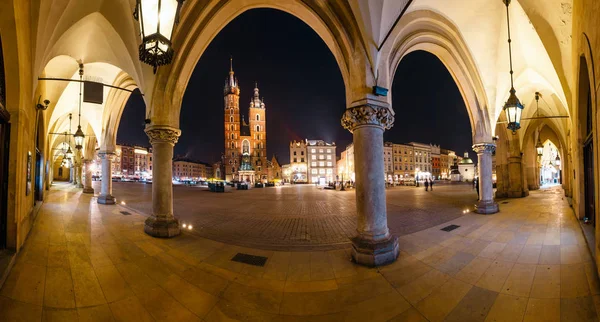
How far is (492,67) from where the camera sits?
892 cm

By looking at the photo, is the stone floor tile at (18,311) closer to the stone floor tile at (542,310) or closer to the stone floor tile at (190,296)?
the stone floor tile at (190,296)

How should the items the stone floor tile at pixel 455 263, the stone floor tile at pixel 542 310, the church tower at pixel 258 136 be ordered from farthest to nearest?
the church tower at pixel 258 136
the stone floor tile at pixel 455 263
the stone floor tile at pixel 542 310

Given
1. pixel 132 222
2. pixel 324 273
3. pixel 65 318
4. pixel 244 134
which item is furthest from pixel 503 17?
pixel 244 134

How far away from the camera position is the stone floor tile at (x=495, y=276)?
11.1 ft

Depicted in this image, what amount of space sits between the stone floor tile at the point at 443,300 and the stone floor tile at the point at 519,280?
51cm

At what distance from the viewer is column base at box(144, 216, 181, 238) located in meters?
5.80

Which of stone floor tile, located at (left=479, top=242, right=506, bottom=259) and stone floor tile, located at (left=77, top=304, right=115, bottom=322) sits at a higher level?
stone floor tile, located at (left=77, top=304, right=115, bottom=322)

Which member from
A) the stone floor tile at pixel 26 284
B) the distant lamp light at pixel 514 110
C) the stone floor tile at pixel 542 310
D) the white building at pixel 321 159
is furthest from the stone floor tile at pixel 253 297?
the white building at pixel 321 159

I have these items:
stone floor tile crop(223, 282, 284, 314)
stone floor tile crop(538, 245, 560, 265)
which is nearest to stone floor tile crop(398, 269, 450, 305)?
stone floor tile crop(223, 282, 284, 314)

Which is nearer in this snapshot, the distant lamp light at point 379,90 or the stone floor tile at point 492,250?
the stone floor tile at point 492,250

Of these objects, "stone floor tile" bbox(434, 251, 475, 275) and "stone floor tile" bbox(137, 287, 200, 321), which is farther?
"stone floor tile" bbox(434, 251, 475, 275)

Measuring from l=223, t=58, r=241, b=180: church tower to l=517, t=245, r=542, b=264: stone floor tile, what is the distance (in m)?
74.0

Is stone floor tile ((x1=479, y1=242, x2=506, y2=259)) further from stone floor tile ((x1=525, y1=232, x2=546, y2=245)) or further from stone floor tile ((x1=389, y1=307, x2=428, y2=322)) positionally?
stone floor tile ((x1=389, y1=307, x2=428, y2=322))

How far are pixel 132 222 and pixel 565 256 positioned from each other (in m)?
10.4
